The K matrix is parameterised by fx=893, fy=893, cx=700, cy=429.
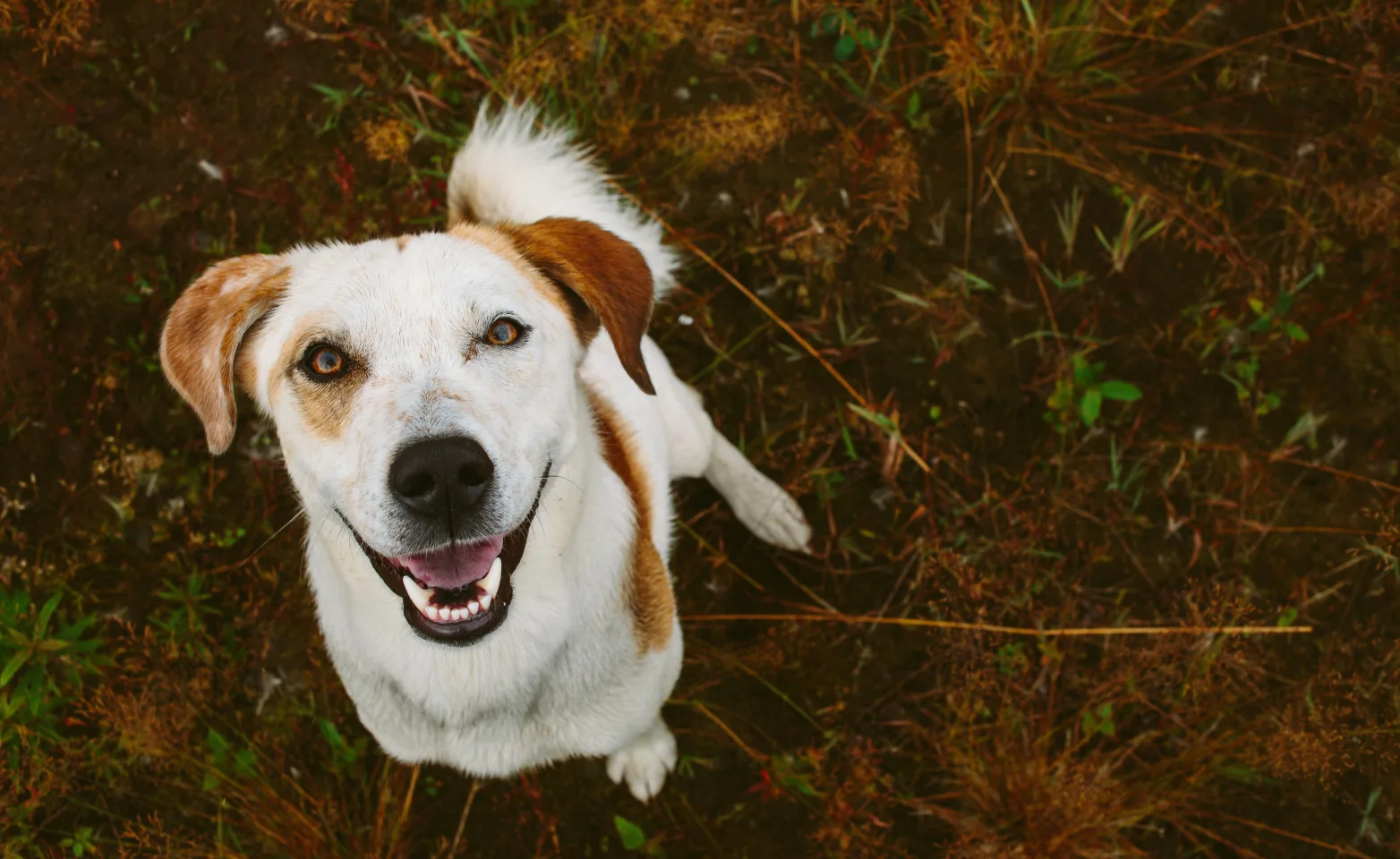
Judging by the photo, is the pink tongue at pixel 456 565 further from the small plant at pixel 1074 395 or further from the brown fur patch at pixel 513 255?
the small plant at pixel 1074 395

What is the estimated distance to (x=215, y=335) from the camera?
1.94m

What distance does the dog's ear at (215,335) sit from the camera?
193cm

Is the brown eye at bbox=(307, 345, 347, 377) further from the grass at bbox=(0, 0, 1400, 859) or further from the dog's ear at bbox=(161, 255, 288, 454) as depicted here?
the grass at bbox=(0, 0, 1400, 859)

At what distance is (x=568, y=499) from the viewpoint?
1.98m

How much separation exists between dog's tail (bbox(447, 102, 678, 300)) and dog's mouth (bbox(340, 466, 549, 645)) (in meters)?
1.07

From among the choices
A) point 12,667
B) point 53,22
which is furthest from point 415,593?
point 53,22

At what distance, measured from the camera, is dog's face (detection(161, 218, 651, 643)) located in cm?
166

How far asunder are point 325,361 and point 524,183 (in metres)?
1.10

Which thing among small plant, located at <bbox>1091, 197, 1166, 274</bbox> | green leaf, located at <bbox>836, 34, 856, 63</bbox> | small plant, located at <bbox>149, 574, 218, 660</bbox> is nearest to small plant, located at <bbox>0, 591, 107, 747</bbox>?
small plant, located at <bbox>149, 574, 218, 660</bbox>

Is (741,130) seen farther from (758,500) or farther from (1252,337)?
(1252,337)

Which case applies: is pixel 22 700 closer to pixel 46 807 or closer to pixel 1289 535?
pixel 46 807

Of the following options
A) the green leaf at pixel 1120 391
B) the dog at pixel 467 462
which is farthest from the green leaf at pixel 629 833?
the green leaf at pixel 1120 391

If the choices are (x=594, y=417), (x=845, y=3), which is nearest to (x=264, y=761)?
(x=594, y=417)

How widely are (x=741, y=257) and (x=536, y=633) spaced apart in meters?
1.88
